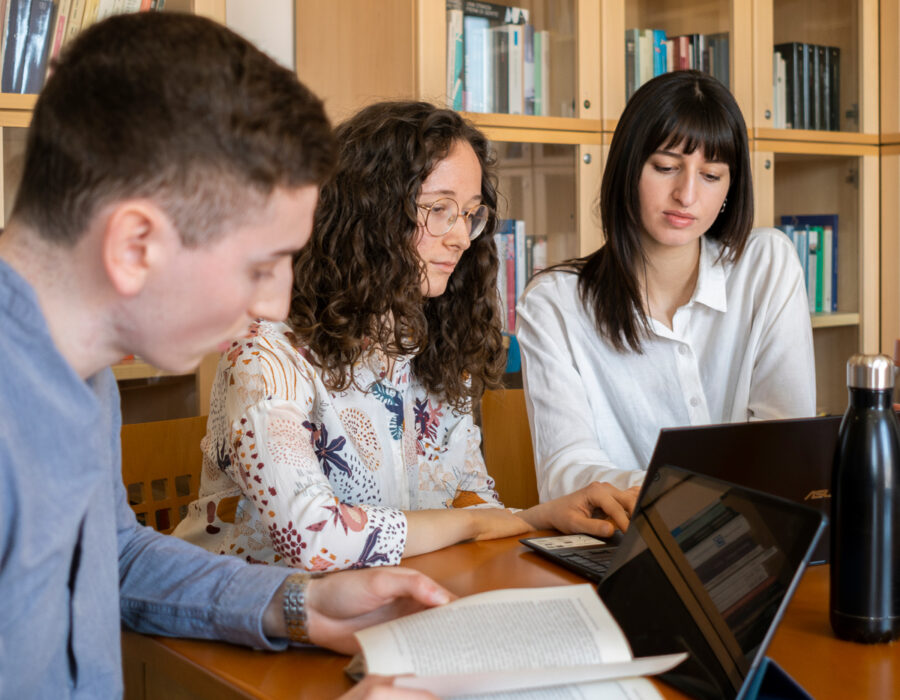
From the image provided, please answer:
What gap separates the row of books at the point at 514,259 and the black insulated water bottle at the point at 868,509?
63.8 inches

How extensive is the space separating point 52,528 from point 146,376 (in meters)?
1.34

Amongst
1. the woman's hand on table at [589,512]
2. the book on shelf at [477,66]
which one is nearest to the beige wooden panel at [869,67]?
the book on shelf at [477,66]

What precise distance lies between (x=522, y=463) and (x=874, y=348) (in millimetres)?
1651

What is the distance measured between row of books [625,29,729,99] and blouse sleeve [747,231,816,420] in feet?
3.00

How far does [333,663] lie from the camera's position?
0.88 m

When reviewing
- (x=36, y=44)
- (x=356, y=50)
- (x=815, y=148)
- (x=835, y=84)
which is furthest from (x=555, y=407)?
(x=835, y=84)

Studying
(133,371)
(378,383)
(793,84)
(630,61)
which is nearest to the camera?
(378,383)

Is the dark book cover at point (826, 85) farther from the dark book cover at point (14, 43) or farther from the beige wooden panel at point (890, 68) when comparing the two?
the dark book cover at point (14, 43)

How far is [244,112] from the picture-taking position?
2.34 ft

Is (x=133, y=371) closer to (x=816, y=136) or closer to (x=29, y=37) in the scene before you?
(x=29, y=37)

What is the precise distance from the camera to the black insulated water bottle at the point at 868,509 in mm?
880

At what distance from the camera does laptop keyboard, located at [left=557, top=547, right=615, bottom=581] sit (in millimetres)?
1084

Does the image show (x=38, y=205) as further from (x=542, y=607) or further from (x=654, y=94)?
(x=654, y=94)

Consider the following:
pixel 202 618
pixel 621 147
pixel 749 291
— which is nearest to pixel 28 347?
pixel 202 618
